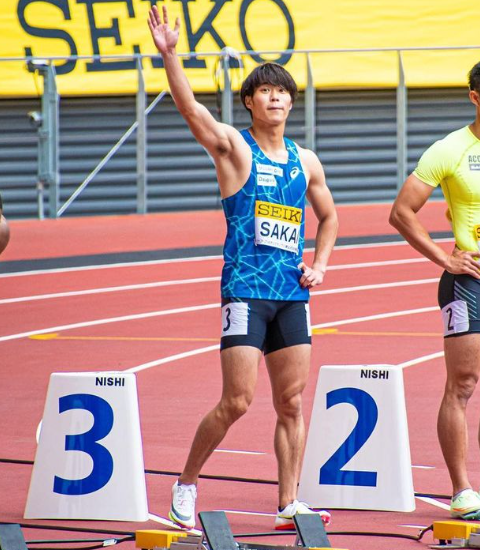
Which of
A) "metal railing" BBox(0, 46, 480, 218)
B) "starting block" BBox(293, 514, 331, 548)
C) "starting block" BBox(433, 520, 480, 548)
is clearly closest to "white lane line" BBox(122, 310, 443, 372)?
"starting block" BBox(433, 520, 480, 548)

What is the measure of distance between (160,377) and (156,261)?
271 inches

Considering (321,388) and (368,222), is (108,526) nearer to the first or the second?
(321,388)

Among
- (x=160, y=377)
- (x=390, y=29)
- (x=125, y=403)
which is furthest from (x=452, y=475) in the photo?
(x=390, y=29)

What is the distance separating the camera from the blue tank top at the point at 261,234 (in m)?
5.80

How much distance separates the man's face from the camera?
5828 mm

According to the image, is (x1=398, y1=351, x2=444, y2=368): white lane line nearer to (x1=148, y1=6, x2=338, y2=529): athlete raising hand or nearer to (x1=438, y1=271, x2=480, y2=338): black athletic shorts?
(x1=438, y1=271, x2=480, y2=338): black athletic shorts

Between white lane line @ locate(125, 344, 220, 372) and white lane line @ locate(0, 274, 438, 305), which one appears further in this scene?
white lane line @ locate(0, 274, 438, 305)

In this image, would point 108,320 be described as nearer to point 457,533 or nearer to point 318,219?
point 318,219

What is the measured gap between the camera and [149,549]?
5.21 m

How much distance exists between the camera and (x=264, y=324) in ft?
19.1

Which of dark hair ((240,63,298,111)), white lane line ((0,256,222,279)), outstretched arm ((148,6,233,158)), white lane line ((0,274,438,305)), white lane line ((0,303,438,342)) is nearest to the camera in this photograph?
outstretched arm ((148,6,233,158))

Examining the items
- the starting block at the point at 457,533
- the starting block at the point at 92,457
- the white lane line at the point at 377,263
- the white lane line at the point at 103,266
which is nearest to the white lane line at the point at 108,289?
the white lane line at the point at 103,266

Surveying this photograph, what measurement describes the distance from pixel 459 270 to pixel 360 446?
0.96 metres

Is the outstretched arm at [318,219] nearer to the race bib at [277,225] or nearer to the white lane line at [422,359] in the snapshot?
the race bib at [277,225]
